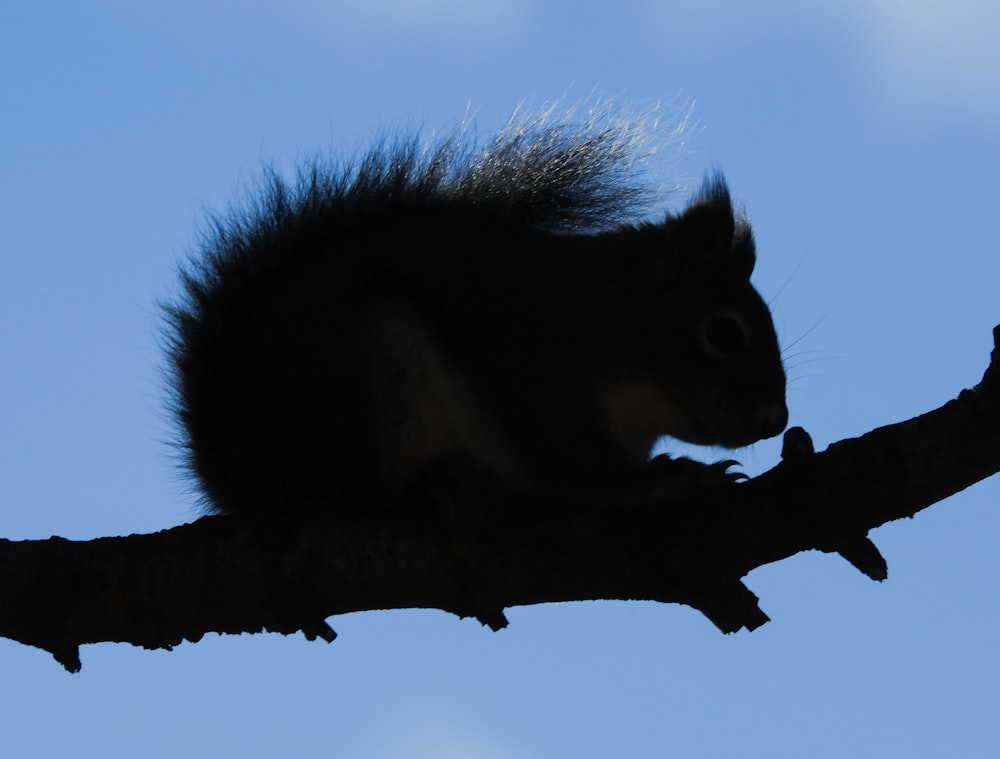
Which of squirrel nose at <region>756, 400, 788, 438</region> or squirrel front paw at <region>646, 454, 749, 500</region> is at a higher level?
squirrel nose at <region>756, 400, 788, 438</region>

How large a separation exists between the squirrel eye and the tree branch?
116 centimetres

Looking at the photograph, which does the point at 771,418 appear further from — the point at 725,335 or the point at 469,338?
the point at 469,338

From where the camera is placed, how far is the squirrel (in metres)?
4.17

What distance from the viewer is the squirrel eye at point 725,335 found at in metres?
4.63

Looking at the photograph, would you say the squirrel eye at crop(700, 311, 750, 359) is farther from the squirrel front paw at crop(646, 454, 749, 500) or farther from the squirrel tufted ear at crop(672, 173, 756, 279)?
the squirrel front paw at crop(646, 454, 749, 500)

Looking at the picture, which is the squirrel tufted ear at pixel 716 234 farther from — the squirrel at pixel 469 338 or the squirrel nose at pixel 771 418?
the squirrel nose at pixel 771 418

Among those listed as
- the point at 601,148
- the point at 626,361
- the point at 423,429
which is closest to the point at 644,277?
the point at 626,361

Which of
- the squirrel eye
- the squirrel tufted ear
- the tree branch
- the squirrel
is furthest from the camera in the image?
the squirrel tufted ear

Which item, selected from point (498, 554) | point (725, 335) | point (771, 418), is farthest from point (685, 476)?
point (498, 554)

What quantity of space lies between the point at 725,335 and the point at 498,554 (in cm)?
156

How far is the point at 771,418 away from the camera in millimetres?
4492

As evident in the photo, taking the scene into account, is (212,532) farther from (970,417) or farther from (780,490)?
(970,417)

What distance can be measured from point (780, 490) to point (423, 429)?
128 cm

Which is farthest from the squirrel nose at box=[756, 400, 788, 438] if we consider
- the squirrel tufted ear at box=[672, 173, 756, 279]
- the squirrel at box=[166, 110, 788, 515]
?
the squirrel tufted ear at box=[672, 173, 756, 279]
